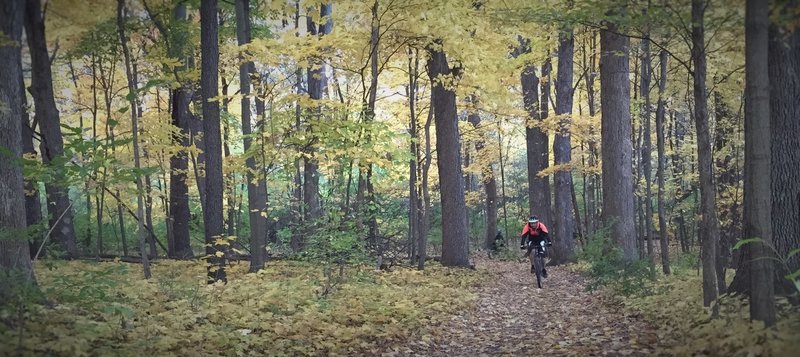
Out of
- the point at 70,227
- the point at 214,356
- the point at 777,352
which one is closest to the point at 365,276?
the point at 214,356

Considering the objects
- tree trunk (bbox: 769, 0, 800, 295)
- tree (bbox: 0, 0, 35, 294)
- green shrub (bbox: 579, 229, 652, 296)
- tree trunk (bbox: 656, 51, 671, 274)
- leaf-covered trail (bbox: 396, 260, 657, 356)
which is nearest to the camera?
tree trunk (bbox: 769, 0, 800, 295)

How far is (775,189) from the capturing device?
5.87 meters

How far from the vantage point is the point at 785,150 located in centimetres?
578

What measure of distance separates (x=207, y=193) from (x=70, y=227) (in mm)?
7440

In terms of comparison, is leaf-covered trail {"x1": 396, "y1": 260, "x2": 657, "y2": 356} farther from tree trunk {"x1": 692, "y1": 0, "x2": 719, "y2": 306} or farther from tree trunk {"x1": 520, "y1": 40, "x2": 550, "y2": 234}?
tree trunk {"x1": 520, "y1": 40, "x2": 550, "y2": 234}

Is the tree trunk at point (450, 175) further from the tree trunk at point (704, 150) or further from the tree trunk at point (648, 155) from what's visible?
the tree trunk at point (704, 150)

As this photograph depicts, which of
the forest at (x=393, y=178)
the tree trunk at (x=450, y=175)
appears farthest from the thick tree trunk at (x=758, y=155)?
the tree trunk at (x=450, y=175)

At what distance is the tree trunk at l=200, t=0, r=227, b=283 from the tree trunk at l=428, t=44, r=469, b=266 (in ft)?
20.4

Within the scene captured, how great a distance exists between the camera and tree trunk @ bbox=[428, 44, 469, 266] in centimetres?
1458

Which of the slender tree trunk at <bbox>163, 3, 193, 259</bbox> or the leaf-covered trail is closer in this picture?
the leaf-covered trail

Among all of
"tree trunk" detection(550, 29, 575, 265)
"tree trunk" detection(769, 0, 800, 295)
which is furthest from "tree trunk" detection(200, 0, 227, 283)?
"tree trunk" detection(550, 29, 575, 265)

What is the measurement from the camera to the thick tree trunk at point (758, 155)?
14.6 ft

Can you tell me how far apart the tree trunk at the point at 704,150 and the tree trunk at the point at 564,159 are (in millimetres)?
10691

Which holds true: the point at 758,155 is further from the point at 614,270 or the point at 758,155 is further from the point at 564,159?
the point at 564,159
